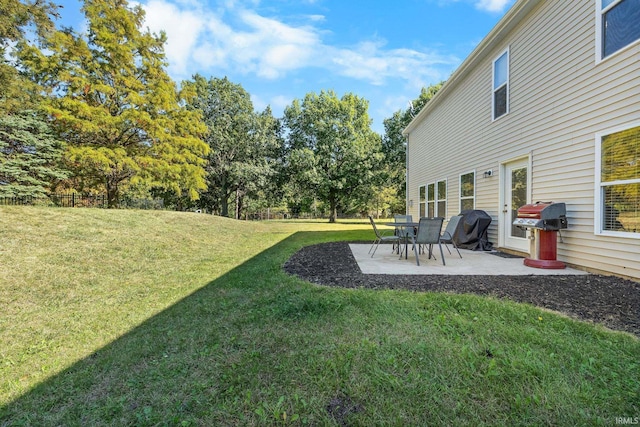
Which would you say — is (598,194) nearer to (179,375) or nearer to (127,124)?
(179,375)

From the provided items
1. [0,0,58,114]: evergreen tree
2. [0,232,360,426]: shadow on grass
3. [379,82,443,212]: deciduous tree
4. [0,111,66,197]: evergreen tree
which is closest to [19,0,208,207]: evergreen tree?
[0,111,66,197]: evergreen tree

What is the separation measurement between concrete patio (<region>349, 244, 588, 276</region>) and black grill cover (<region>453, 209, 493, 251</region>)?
48 centimetres

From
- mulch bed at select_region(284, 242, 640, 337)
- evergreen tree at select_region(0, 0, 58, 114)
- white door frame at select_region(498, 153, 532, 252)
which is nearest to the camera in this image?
mulch bed at select_region(284, 242, 640, 337)

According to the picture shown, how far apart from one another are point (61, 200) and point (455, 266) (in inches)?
663

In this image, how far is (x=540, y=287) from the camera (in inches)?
145

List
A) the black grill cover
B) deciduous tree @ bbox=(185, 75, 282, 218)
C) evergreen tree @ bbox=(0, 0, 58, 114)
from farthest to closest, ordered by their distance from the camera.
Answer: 1. deciduous tree @ bbox=(185, 75, 282, 218)
2. evergreen tree @ bbox=(0, 0, 58, 114)
3. the black grill cover

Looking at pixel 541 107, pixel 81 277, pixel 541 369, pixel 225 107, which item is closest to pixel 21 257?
pixel 81 277

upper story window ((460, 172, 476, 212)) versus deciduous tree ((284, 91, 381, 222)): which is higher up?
deciduous tree ((284, 91, 381, 222))

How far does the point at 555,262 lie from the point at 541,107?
2735 mm

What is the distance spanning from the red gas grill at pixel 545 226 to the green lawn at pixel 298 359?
240cm

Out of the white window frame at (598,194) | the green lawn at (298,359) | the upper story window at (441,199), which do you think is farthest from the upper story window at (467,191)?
the green lawn at (298,359)

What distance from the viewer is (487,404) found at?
1.59 meters

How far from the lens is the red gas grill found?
4.65m

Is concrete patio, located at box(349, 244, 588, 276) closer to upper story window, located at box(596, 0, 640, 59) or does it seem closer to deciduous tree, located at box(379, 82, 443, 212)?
upper story window, located at box(596, 0, 640, 59)
